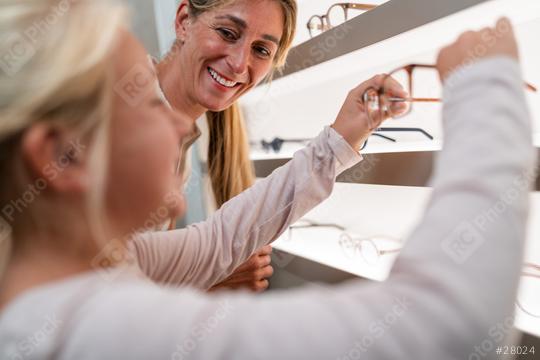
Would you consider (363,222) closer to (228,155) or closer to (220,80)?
(228,155)

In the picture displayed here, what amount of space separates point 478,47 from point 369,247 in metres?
0.67

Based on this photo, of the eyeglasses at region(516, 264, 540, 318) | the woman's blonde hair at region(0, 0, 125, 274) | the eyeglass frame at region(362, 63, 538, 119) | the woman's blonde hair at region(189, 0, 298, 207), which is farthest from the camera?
the woman's blonde hair at region(189, 0, 298, 207)

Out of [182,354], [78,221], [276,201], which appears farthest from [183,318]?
[276,201]

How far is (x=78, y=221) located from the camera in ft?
1.18

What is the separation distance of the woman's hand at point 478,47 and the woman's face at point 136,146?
26cm

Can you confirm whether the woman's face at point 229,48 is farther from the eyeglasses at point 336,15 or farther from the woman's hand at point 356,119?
the woman's hand at point 356,119

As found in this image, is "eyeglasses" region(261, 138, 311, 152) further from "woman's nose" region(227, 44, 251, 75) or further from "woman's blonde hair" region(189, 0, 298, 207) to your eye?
"woman's nose" region(227, 44, 251, 75)

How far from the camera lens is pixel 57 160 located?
34 cm

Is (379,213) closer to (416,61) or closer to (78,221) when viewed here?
(416,61)

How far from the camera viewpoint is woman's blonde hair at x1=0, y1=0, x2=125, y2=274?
1.05 ft

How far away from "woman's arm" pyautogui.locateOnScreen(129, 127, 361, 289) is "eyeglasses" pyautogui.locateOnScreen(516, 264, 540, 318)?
34 centimetres

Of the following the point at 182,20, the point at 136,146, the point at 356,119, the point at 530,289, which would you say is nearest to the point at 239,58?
the point at 182,20

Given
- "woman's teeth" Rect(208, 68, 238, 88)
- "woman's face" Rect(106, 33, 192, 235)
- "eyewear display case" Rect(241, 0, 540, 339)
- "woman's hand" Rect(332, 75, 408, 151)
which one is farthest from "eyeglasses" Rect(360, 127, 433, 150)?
"woman's face" Rect(106, 33, 192, 235)

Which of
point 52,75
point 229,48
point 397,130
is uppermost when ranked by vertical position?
point 229,48
